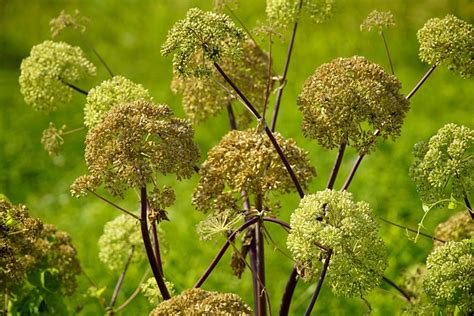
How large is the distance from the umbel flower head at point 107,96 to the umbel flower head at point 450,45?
0.70 m

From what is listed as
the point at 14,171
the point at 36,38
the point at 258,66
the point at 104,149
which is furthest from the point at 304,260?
the point at 36,38

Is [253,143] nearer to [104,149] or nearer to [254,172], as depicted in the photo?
[254,172]

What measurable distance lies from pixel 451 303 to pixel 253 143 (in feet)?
1.96

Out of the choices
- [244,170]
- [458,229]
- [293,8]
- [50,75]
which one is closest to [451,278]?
[244,170]

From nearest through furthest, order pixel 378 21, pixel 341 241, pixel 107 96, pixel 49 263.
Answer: pixel 341 241 < pixel 107 96 < pixel 378 21 < pixel 49 263

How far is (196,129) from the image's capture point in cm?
559

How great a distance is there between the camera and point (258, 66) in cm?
272

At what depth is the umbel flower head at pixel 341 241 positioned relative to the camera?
73.5 inches

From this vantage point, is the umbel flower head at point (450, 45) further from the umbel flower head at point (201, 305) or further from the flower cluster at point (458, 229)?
the umbel flower head at point (201, 305)

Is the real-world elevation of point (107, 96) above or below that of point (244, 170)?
above

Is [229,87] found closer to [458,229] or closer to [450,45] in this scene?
[450,45]

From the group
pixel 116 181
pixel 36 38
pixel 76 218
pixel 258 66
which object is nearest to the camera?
pixel 116 181

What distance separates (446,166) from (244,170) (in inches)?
18.7

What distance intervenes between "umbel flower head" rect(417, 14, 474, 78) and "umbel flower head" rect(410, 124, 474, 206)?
17cm
